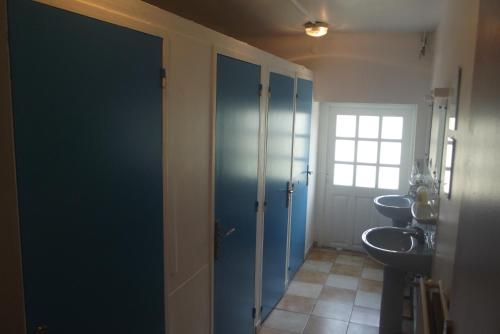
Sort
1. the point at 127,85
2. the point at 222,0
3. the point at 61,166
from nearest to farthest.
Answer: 1. the point at 61,166
2. the point at 127,85
3. the point at 222,0

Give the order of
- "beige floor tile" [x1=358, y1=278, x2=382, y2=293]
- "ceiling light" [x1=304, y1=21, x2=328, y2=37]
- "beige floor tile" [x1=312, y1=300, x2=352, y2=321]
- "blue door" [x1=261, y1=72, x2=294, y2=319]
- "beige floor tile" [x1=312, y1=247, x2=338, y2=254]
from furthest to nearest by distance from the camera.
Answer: "beige floor tile" [x1=312, y1=247, x2=338, y2=254] < "beige floor tile" [x1=358, y1=278, x2=382, y2=293] < "ceiling light" [x1=304, y1=21, x2=328, y2=37] < "beige floor tile" [x1=312, y1=300, x2=352, y2=321] < "blue door" [x1=261, y1=72, x2=294, y2=319]

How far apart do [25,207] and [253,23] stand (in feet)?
10.5

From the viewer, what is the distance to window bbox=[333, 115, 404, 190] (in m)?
4.98

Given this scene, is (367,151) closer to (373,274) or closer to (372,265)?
(372,265)

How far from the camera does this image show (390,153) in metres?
5.00

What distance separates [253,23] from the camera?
3971mm

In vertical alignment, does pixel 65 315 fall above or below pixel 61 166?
below

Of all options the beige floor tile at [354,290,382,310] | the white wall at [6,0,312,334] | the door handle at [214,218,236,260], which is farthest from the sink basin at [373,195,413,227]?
the white wall at [6,0,312,334]

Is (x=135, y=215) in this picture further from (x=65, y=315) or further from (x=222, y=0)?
(x=222, y=0)

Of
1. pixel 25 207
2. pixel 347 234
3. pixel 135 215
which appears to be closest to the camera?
pixel 25 207

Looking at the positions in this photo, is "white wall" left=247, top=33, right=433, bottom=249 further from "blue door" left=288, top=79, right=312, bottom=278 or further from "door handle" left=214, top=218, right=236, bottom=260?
"door handle" left=214, top=218, right=236, bottom=260

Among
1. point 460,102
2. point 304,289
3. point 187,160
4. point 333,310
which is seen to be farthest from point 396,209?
point 187,160

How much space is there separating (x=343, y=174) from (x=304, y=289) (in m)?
1.66

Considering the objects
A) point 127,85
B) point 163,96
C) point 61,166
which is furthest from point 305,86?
point 61,166
